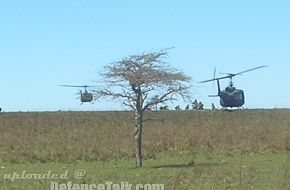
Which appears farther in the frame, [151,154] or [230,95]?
[230,95]

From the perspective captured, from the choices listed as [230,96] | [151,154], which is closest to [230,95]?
[230,96]

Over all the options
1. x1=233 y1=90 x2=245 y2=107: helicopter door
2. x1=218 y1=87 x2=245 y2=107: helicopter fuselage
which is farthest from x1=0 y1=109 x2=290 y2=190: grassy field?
Result: x1=233 y1=90 x2=245 y2=107: helicopter door

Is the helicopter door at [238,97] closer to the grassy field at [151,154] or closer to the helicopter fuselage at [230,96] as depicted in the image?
the helicopter fuselage at [230,96]

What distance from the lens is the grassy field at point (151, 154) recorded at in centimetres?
1903

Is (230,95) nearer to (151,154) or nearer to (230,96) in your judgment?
(230,96)

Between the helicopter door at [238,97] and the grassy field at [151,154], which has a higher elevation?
the helicopter door at [238,97]

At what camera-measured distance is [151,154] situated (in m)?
33.2

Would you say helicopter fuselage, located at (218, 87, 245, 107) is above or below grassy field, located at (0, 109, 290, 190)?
above

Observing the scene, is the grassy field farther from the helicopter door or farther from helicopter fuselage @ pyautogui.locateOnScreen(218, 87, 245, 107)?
the helicopter door

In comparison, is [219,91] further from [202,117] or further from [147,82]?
[147,82]

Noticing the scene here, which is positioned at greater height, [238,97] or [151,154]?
[238,97]

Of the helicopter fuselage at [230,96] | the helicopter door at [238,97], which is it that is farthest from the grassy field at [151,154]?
the helicopter door at [238,97]

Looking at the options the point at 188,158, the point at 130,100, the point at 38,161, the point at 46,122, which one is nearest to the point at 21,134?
the point at 46,122

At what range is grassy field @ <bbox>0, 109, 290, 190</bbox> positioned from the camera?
749 inches
